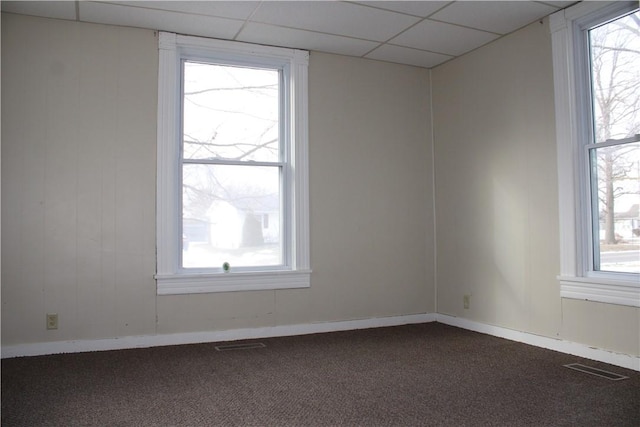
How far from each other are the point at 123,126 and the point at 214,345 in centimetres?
181

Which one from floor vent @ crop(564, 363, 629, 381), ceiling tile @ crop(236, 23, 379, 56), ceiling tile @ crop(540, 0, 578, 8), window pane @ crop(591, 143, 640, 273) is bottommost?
floor vent @ crop(564, 363, 629, 381)

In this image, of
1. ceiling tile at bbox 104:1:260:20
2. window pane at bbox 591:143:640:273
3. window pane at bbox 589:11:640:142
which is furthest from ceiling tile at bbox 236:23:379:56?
window pane at bbox 591:143:640:273

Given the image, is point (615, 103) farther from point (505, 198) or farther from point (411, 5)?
point (411, 5)

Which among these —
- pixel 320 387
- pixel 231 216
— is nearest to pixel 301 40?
pixel 231 216

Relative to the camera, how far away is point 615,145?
11.4 ft

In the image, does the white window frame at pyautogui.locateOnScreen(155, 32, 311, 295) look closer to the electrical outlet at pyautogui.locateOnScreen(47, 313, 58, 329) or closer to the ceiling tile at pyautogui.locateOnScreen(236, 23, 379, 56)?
the ceiling tile at pyautogui.locateOnScreen(236, 23, 379, 56)

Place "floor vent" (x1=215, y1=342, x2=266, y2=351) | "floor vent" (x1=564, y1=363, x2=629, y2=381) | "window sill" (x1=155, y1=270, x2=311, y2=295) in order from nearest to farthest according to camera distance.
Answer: "floor vent" (x1=564, y1=363, x2=629, y2=381), "floor vent" (x1=215, y1=342, x2=266, y2=351), "window sill" (x1=155, y1=270, x2=311, y2=295)

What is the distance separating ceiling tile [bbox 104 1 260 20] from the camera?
3605 millimetres

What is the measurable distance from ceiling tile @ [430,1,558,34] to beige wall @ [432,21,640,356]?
0.14 metres

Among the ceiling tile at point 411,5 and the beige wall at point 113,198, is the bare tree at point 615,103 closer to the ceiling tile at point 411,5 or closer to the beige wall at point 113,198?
the ceiling tile at point 411,5

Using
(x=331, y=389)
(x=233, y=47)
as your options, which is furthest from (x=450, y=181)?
(x=331, y=389)

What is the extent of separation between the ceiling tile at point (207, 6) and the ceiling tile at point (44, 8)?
15.1 inches

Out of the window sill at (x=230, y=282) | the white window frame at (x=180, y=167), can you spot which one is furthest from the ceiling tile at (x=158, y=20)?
the window sill at (x=230, y=282)

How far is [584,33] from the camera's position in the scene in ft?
12.0
